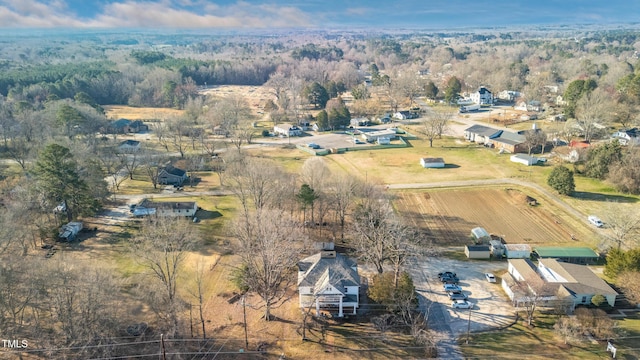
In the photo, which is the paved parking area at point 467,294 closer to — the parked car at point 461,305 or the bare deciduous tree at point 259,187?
the parked car at point 461,305

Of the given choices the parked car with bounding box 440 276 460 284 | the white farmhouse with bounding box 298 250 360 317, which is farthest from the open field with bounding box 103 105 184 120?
the parked car with bounding box 440 276 460 284

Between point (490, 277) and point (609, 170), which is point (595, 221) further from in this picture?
point (490, 277)

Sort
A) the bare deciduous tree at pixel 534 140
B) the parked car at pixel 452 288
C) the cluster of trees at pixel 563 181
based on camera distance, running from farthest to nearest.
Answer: the bare deciduous tree at pixel 534 140, the cluster of trees at pixel 563 181, the parked car at pixel 452 288

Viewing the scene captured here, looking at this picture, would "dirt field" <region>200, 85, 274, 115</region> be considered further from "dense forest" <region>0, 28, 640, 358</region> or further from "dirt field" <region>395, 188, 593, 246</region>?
"dirt field" <region>395, 188, 593, 246</region>

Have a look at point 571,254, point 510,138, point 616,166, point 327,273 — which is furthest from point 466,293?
point 510,138

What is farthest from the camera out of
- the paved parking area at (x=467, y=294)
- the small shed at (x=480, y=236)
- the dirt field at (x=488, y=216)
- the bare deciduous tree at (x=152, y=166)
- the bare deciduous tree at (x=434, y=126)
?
the bare deciduous tree at (x=434, y=126)

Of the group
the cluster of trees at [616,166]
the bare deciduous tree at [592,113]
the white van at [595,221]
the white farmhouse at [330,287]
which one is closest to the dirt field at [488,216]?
the white van at [595,221]
